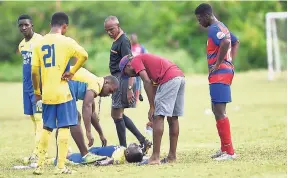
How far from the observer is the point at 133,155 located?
10.6 metres

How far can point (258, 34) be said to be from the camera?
51.8 metres

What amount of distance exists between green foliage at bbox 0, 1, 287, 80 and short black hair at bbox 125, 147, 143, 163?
3444 centimetres

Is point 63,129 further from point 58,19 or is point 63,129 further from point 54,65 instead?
point 58,19

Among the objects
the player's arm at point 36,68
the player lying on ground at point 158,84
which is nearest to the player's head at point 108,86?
the player lying on ground at point 158,84

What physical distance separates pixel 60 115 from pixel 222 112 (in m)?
2.32

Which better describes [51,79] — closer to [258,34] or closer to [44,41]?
[44,41]

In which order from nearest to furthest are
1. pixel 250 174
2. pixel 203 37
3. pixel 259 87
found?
pixel 250 174
pixel 259 87
pixel 203 37

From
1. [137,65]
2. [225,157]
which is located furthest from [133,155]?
[137,65]

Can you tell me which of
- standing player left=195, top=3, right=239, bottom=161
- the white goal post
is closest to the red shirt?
standing player left=195, top=3, right=239, bottom=161

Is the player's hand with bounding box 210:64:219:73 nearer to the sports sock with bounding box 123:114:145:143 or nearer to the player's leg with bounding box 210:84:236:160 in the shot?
the player's leg with bounding box 210:84:236:160

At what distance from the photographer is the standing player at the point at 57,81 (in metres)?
9.38

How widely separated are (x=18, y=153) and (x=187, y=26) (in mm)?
44282

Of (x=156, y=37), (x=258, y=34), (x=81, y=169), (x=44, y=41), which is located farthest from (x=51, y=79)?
(x=156, y=37)

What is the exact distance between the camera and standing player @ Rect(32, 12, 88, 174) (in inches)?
369
